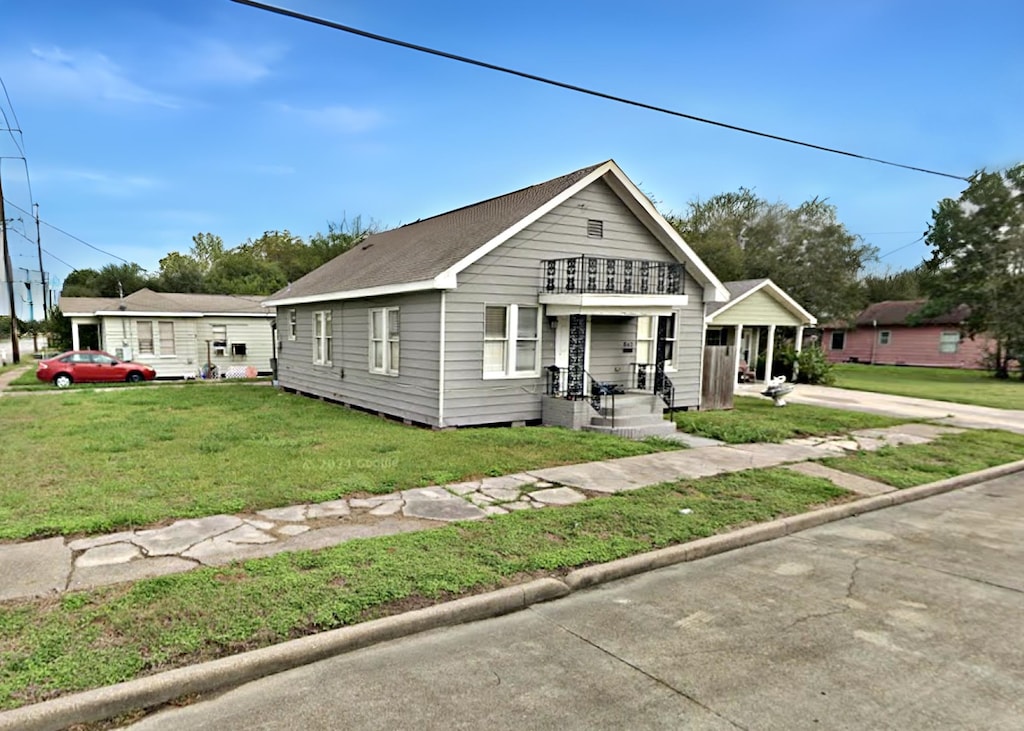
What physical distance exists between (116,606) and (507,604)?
8.25 feet

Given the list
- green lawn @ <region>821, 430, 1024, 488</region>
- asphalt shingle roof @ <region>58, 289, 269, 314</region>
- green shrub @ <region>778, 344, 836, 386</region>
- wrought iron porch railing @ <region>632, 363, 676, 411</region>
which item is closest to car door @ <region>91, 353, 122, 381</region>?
asphalt shingle roof @ <region>58, 289, 269, 314</region>

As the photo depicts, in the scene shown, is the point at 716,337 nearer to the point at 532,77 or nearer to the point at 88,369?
the point at 532,77

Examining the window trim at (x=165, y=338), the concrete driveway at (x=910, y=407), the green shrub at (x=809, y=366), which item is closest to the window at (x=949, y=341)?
the green shrub at (x=809, y=366)

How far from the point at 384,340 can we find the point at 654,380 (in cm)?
619

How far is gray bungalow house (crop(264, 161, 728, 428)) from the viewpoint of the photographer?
1080 cm

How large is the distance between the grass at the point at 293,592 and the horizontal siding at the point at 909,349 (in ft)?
115

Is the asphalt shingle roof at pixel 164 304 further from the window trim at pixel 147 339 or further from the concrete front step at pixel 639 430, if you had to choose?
the concrete front step at pixel 639 430

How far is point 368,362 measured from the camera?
42.8 ft

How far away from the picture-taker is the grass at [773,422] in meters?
10.9

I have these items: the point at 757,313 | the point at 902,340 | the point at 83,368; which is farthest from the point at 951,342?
the point at 83,368

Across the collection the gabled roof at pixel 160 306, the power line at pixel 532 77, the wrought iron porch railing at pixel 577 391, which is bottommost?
the wrought iron porch railing at pixel 577 391

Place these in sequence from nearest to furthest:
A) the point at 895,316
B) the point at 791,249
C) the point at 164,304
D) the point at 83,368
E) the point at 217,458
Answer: the point at 217,458, the point at 83,368, the point at 164,304, the point at 791,249, the point at 895,316

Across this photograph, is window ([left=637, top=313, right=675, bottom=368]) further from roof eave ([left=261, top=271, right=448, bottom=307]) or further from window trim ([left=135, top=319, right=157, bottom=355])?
window trim ([left=135, top=319, right=157, bottom=355])

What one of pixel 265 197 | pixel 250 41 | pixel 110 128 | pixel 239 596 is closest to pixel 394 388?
pixel 250 41
